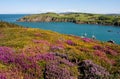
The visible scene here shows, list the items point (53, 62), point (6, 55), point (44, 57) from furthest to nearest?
point (44, 57) → point (53, 62) → point (6, 55)

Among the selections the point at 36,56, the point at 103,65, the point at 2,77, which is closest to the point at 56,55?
the point at 36,56

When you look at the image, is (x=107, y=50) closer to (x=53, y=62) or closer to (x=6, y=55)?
(x=53, y=62)

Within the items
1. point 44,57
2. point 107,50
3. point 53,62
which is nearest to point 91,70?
point 53,62

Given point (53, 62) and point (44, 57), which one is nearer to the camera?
point (53, 62)

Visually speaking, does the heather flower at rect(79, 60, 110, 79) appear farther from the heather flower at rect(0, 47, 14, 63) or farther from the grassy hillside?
the heather flower at rect(0, 47, 14, 63)

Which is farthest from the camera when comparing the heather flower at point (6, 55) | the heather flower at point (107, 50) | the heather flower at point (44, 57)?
the heather flower at point (107, 50)

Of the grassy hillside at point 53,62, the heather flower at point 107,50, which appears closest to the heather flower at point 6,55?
the grassy hillside at point 53,62

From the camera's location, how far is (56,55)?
1025 inches

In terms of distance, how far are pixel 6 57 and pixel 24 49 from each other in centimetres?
345

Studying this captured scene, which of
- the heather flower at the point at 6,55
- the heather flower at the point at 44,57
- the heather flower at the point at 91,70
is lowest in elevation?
the heather flower at the point at 91,70

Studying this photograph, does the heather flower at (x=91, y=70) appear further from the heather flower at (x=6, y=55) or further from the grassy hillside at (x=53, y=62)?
the heather flower at (x=6, y=55)

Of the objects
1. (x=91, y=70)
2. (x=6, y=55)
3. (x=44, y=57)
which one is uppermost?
(x=6, y=55)

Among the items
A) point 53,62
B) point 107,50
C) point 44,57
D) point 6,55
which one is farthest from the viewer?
point 107,50

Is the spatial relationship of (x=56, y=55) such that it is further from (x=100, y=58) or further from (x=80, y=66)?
(x=100, y=58)
